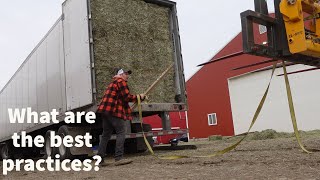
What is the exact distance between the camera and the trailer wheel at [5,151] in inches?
687

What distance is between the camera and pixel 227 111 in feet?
78.8

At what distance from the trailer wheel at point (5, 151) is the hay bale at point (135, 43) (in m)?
10.4

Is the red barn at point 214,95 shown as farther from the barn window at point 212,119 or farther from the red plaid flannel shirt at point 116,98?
the red plaid flannel shirt at point 116,98

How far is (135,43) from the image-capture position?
9680 millimetres

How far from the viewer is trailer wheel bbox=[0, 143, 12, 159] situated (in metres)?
17.5

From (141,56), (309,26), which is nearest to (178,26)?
(141,56)

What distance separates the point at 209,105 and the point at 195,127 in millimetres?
2181

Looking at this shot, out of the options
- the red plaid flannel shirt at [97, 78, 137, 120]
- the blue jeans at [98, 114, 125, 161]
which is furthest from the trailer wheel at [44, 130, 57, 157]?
the red plaid flannel shirt at [97, 78, 137, 120]

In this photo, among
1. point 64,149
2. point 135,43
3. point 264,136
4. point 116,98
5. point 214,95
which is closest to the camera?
point 116,98

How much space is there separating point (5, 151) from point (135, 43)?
36.8ft

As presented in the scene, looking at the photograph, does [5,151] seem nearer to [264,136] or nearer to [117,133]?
[264,136]

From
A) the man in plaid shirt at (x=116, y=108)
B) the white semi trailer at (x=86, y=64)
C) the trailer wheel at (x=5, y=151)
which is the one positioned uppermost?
the white semi trailer at (x=86, y=64)

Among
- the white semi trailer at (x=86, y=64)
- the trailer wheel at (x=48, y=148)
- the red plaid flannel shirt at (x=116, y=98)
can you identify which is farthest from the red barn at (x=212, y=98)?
the red plaid flannel shirt at (x=116, y=98)

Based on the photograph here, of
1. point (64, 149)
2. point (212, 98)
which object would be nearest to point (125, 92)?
point (64, 149)
